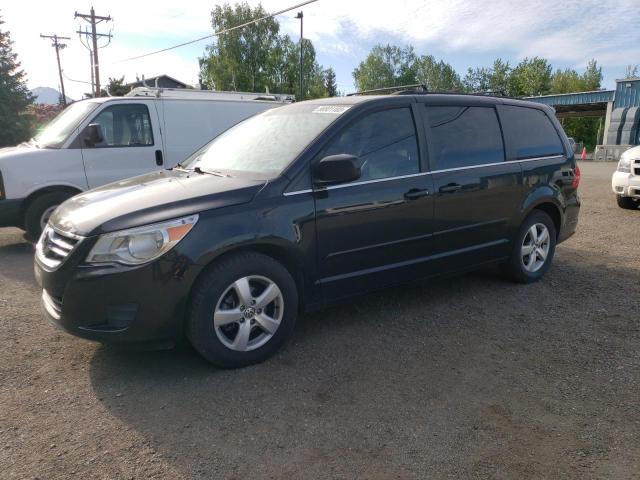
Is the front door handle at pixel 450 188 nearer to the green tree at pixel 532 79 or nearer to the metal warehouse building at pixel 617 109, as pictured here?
the metal warehouse building at pixel 617 109

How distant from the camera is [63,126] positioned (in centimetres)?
698

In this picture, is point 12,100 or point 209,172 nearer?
point 209,172

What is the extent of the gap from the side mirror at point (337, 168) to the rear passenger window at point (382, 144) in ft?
0.63

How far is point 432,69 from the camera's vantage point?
80.4 metres

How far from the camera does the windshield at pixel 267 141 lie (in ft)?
12.0

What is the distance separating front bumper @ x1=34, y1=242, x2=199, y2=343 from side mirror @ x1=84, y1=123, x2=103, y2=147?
4.29m

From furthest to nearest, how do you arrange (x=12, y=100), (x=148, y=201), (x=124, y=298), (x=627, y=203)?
(x=12, y=100), (x=627, y=203), (x=148, y=201), (x=124, y=298)

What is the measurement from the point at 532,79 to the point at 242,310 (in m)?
77.4

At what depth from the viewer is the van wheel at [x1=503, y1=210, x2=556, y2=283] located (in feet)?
16.0

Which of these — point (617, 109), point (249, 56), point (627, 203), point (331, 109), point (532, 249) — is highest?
point (249, 56)

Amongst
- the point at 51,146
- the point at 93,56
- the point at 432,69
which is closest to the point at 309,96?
the point at 93,56

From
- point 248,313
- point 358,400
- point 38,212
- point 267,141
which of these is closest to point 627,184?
point 267,141

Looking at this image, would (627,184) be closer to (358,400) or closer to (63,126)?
(358,400)

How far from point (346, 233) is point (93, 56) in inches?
1324
